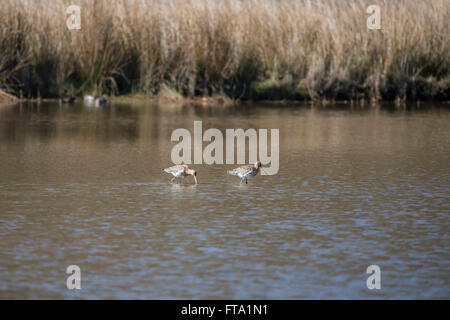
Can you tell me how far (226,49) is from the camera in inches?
746

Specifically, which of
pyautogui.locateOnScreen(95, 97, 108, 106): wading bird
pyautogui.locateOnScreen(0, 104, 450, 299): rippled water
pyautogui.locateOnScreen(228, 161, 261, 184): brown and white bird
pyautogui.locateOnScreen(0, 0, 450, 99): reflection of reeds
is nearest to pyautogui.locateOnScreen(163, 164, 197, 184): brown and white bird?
pyautogui.locateOnScreen(0, 104, 450, 299): rippled water

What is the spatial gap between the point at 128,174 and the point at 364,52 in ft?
36.5

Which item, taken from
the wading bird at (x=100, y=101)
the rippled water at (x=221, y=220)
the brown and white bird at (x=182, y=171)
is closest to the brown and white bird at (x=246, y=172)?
the rippled water at (x=221, y=220)

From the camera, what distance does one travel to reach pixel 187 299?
5.24m

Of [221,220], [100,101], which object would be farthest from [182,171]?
[100,101]

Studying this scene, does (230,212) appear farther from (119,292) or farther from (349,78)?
(349,78)

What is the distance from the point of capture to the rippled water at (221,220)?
5.55 metres

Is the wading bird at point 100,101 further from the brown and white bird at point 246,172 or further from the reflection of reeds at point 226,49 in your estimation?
the brown and white bird at point 246,172

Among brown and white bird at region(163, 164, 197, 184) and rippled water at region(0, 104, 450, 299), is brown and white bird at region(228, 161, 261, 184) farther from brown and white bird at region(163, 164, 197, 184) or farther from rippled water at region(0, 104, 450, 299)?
brown and white bird at region(163, 164, 197, 184)

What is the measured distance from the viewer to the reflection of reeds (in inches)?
735

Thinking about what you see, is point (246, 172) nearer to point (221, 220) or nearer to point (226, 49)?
point (221, 220)

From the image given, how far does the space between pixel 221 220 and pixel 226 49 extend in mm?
12065

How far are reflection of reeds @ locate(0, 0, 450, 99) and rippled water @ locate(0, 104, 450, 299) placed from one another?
6.15m

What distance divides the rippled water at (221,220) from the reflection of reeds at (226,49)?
615 centimetres
